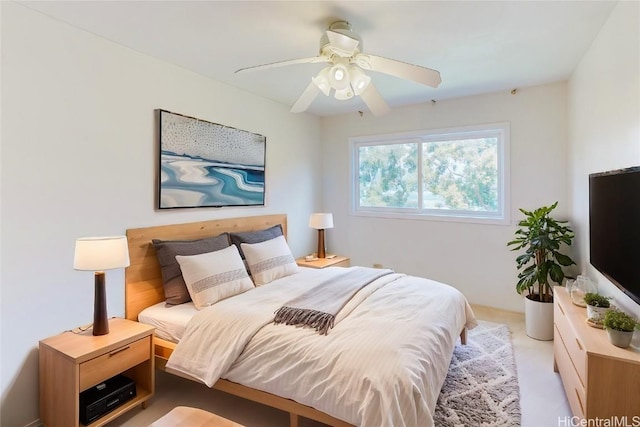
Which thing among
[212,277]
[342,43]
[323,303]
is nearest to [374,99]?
[342,43]

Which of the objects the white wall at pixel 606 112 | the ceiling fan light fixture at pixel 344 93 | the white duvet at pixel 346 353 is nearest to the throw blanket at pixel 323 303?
the white duvet at pixel 346 353

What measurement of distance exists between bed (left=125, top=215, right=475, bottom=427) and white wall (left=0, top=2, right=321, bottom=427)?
0.78ft

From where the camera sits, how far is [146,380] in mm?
2295

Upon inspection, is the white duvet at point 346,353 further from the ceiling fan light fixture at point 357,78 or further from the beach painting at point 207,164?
the ceiling fan light fixture at point 357,78

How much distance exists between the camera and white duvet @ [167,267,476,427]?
1604 millimetres

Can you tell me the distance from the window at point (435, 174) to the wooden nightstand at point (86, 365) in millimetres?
3266

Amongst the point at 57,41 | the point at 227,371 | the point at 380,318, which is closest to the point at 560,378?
the point at 380,318

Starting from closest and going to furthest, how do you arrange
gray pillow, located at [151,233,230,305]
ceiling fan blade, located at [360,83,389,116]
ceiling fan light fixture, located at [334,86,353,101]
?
ceiling fan light fixture, located at [334,86,353,101]
ceiling fan blade, located at [360,83,389,116]
gray pillow, located at [151,233,230,305]

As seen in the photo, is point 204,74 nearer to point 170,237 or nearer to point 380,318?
point 170,237

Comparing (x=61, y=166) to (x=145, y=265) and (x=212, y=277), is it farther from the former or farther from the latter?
(x=212, y=277)

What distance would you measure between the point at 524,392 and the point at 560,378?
37 cm

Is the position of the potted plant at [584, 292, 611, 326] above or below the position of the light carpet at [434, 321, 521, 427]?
above

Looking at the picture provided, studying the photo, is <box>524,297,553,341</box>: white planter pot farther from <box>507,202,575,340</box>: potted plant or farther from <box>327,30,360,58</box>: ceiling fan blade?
<box>327,30,360,58</box>: ceiling fan blade

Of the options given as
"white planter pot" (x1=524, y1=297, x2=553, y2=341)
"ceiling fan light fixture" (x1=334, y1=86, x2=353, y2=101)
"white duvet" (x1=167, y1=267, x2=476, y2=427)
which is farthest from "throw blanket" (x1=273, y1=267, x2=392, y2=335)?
"white planter pot" (x1=524, y1=297, x2=553, y2=341)
